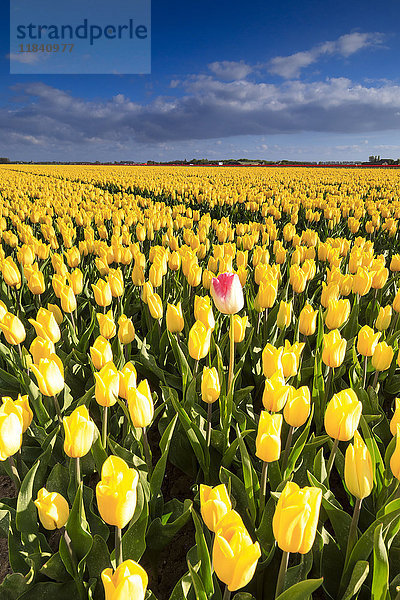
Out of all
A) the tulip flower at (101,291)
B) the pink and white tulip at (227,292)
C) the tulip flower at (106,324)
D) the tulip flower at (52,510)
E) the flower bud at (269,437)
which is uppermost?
the pink and white tulip at (227,292)

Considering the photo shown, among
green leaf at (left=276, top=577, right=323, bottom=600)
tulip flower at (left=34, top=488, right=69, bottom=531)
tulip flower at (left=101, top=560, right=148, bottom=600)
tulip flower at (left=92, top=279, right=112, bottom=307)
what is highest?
tulip flower at (left=92, top=279, right=112, bottom=307)

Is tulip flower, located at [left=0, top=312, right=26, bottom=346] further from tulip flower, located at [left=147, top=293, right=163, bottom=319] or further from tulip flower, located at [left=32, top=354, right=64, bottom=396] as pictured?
tulip flower, located at [left=147, top=293, right=163, bottom=319]

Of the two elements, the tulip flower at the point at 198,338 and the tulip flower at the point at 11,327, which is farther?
the tulip flower at the point at 11,327

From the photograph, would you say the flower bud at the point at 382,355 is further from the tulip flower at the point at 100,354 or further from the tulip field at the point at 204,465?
the tulip flower at the point at 100,354

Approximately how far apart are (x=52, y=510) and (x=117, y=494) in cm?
29

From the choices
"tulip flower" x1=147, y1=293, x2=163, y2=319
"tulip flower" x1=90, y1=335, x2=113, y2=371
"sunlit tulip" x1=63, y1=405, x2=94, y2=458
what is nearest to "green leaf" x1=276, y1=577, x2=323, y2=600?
"sunlit tulip" x1=63, y1=405, x2=94, y2=458

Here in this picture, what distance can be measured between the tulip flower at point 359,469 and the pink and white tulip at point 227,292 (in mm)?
767

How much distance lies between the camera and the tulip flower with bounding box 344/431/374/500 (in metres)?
1.09

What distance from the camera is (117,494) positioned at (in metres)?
0.99

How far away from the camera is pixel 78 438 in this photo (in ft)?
4.08

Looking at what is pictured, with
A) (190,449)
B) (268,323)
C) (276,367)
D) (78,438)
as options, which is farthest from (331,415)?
(268,323)

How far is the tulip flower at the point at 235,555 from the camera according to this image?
841mm

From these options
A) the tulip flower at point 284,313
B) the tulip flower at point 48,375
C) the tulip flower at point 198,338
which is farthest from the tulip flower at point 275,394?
the tulip flower at point 284,313

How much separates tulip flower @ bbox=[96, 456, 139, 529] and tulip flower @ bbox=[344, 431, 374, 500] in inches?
23.5
